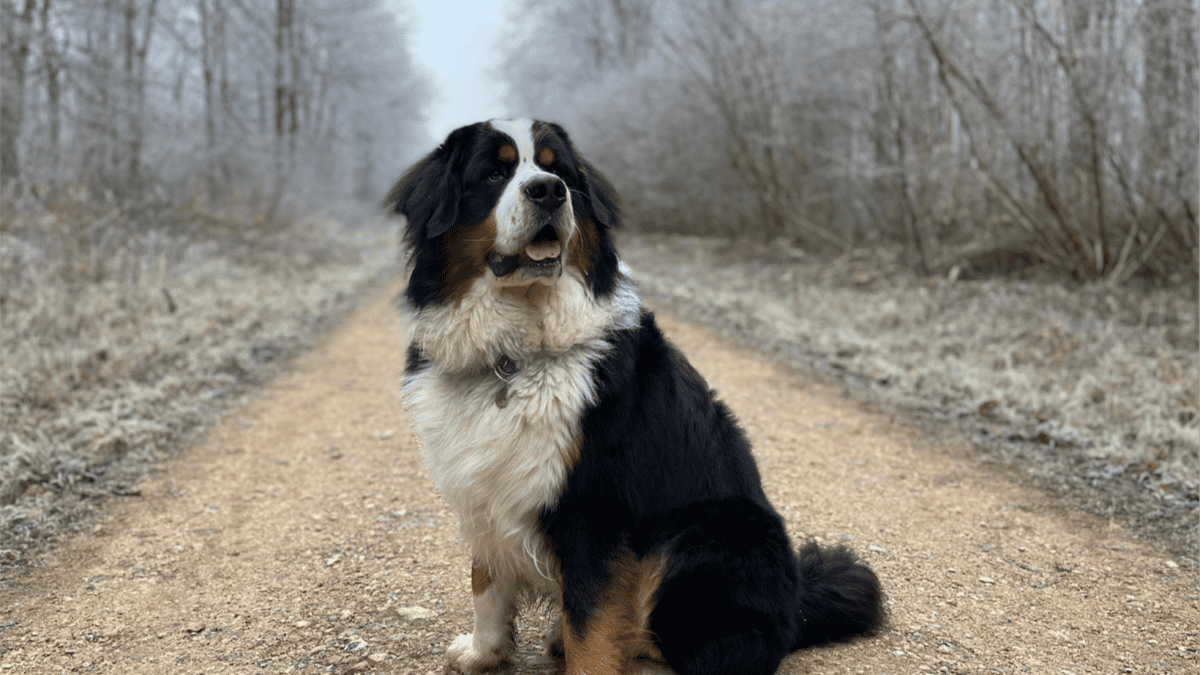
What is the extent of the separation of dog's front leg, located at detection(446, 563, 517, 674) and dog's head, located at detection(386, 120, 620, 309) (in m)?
1.06

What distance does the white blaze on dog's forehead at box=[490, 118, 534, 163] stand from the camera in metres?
2.73

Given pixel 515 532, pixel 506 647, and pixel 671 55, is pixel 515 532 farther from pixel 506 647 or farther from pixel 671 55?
pixel 671 55

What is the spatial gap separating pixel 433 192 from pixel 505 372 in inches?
29.3

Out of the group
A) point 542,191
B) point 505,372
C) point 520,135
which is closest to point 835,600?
point 505,372

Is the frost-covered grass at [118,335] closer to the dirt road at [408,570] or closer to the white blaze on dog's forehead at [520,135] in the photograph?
the dirt road at [408,570]

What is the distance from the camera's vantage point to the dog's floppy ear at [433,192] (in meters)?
2.71

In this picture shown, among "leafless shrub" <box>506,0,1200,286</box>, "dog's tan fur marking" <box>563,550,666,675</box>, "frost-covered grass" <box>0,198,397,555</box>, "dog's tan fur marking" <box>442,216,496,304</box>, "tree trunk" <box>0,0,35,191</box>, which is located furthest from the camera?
"tree trunk" <box>0,0,35,191</box>

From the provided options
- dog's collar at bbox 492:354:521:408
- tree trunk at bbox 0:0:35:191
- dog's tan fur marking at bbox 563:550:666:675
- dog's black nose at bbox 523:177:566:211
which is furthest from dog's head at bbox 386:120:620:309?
tree trunk at bbox 0:0:35:191

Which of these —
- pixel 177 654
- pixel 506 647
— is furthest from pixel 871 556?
pixel 177 654

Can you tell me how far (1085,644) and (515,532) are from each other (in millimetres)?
2363

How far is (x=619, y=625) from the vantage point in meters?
2.31

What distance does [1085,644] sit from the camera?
2.95 metres

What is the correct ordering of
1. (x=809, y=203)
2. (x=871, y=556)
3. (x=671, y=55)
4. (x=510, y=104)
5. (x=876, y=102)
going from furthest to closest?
(x=510, y=104) < (x=671, y=55) < (x=809, y=203) < (x=876, y=102) < (x=871, y=556)

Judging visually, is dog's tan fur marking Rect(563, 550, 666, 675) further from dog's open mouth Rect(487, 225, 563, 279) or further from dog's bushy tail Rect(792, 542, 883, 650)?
dog's open mouth Rect(487, 225, 563, 279)
